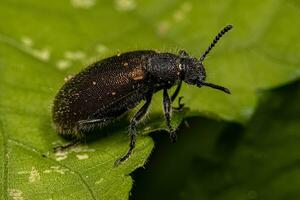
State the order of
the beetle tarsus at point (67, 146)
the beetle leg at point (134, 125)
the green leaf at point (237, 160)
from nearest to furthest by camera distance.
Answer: the beetle leg at point (134, 125) → the beetle tarsus at point (67, 146) → the green leaf at point (237, 160)

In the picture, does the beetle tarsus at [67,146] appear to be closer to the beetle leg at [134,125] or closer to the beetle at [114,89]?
the beetle at [114,89]

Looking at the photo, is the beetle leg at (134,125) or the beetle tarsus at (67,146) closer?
the beetle leg at (134,125)

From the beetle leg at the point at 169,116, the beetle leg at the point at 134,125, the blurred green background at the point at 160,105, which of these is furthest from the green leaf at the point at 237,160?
the beetle leg at the point at 134,125

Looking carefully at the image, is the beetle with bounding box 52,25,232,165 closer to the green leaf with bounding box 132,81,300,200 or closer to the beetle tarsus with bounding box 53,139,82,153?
the beetle tarsus with bounding box 53,139,82,153

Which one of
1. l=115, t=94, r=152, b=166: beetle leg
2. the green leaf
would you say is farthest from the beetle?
the green leaf

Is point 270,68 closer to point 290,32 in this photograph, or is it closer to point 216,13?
point 290,32

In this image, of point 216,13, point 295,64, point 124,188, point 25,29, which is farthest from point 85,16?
point 124,188

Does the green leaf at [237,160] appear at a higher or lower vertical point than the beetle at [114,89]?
lower
